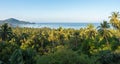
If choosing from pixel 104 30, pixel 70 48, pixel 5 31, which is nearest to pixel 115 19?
pixel 104 30

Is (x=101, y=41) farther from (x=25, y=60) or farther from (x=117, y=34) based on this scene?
(x=25, y=60)

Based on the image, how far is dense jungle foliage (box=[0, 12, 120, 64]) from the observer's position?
3475 centimetres

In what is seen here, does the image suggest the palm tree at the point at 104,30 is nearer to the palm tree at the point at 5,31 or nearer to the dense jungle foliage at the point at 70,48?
the dense jungle foliage at the point at 70,48

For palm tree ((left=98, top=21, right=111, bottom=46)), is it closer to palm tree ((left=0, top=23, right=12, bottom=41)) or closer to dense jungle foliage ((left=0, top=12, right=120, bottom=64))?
dense jungle foliage ((left=0, top=12, right=120, bottom=64))

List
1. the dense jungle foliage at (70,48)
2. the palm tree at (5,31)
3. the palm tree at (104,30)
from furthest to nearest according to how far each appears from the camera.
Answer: the palm tree at (5,31) → the palm tree at (104,30) → the dense jungle foliage at (70,48)

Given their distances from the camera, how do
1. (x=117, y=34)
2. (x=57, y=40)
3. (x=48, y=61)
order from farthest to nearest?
1. (x=57, y=40)
2. (x=117, y=34)
3. (x=48, y=61)

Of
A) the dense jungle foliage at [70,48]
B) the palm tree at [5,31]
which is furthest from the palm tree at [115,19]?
the palm tree at [5,31]

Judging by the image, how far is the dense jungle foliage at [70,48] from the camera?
114ft

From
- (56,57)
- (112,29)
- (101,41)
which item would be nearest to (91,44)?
(101,41)

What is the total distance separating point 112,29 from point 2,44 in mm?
30110

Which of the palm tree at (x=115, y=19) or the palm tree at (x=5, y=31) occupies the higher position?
the palm tree at (x=115, y=19)

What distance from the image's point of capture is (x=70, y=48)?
68.4 m

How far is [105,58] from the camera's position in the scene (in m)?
48.1

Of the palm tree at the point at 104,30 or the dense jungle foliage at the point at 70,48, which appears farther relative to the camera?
the palm tree at the point at 104,30
